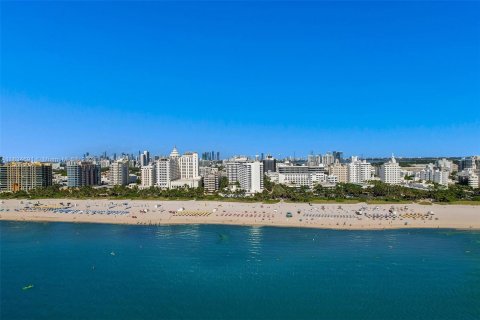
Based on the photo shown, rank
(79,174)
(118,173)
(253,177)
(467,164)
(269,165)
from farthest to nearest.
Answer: (269,165), (467,164), (118,173), (79,174), (253,177)

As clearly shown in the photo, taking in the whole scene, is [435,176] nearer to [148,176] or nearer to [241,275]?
[148,176]

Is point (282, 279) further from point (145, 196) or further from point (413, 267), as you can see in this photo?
point (145, 196)

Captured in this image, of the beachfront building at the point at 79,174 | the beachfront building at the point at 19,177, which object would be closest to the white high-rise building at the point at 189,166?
the beachfront building at the point at 79,174

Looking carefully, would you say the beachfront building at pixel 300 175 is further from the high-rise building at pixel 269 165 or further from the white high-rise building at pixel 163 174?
the white high-rise building at pixel 163 174

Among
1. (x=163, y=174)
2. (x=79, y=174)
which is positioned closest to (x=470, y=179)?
(x=163, y=174)

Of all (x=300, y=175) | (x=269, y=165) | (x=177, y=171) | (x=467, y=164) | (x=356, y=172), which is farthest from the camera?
(x=269, y=165)

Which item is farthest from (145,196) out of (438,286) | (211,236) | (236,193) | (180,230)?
(438,286)

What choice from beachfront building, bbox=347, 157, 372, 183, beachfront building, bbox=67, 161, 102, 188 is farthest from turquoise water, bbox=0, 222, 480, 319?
beachfront building, bbox=347, 157, 372, 183
